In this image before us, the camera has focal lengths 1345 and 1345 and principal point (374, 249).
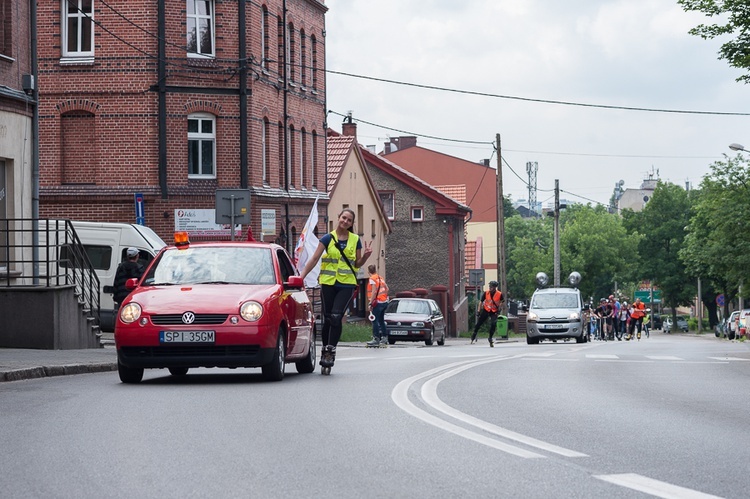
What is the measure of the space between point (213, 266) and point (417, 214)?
54.7 m

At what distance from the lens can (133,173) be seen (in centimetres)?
3897

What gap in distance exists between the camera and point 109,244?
30078mm

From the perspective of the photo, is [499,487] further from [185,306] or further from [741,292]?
[741,292]

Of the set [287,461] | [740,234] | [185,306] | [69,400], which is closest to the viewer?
[287,461]

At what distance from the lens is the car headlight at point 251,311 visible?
13875 mm

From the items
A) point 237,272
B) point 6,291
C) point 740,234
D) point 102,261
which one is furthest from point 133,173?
point 740,234

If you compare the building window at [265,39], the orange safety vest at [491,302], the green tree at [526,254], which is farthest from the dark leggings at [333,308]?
the green tree at [526,254]

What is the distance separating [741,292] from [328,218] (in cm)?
3799

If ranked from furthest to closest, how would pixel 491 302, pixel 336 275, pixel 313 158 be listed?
pixel 313 158, pixel 491 302, pixel 336 275

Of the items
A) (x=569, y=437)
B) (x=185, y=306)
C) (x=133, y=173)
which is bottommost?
(x=569, y=437)

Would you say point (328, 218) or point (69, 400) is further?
point (328, 218)

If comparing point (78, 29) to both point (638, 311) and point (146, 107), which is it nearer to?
point (146, 107)

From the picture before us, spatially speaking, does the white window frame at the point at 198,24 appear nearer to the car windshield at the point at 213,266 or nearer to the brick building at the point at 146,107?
the brick building at the point at 146,107

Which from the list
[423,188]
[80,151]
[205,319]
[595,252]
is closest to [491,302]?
[80,151]
